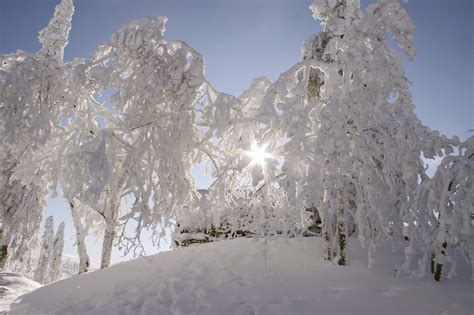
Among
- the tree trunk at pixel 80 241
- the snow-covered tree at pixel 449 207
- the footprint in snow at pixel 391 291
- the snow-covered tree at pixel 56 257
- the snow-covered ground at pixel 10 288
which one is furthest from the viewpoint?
the snow-covered tree at pixel 56 257

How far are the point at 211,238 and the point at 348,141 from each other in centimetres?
608

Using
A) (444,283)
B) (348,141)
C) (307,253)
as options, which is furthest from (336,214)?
(444,283)

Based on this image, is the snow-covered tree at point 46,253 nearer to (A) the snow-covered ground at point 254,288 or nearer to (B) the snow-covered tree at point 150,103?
(A) the snow-covered ground at point 254,288

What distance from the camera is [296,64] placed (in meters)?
6.90

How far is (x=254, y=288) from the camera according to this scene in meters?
5.43

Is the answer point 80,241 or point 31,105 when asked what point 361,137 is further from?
point 80,241

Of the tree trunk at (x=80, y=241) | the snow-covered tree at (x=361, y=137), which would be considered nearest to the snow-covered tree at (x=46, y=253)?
the tree trunk at (x=80, y=241)

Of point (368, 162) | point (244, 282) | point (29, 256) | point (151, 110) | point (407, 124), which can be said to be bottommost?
point (29, 256)

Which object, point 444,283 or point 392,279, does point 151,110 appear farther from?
point 444,283

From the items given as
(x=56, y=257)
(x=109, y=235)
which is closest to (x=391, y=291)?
(x=109, y=235)

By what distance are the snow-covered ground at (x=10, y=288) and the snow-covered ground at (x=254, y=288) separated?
1.54ft

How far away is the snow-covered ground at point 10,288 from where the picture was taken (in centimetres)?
753

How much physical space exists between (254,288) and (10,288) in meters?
7.72

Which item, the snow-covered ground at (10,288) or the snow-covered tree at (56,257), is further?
the snow-covered tree at (56,257)
